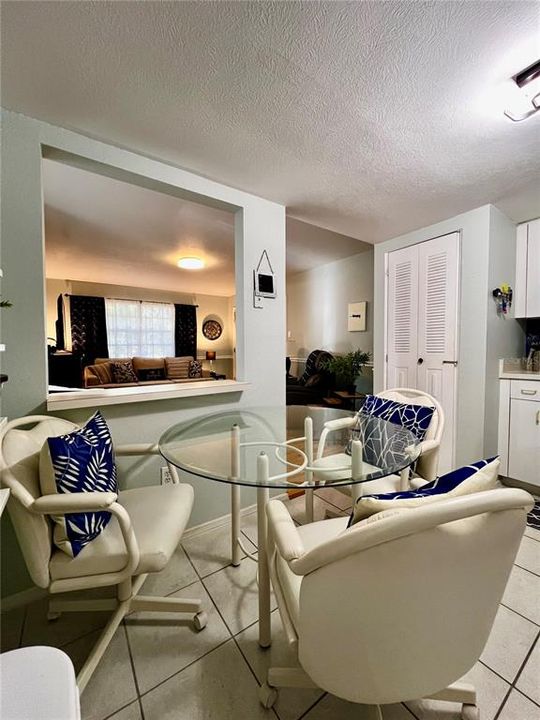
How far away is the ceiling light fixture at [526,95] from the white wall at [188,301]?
646cm

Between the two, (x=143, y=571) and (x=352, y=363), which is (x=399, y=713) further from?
(x=352, y=363)

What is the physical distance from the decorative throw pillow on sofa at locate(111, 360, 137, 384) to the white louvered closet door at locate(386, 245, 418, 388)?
14.4ft

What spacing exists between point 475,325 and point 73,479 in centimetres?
277

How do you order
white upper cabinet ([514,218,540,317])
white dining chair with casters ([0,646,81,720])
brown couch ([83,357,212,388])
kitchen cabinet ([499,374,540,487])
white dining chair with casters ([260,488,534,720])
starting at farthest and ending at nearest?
brown couch ([83,357,212,388])
white upper cabinet ([514,218,540,317])
kitchen cabinet ([499,374,540,487])
white dining chair with casters ([260,488,534,720])
white dining chair with casters ([0,646,81,720])

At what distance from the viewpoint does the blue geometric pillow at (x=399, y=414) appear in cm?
161

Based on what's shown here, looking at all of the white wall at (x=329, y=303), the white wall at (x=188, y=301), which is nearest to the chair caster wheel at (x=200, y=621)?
the white wall at (x=329, y=303)

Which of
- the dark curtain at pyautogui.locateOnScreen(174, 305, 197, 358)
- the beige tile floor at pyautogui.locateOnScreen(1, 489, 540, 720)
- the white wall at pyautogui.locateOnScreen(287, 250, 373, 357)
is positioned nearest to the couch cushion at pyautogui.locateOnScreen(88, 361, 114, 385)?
the dark curtain at pyautogui.locateOnScreen(174, 305, 197, 358)

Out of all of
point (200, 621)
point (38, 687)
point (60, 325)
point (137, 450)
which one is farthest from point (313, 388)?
point (60, 325)

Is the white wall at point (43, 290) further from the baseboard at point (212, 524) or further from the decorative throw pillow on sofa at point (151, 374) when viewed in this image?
the decorative throw pillow on sofa at point (151, 374)

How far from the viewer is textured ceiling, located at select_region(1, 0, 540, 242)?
968mm

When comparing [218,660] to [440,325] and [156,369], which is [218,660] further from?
[156,369]

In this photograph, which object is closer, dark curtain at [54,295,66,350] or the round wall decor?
dark curtain at [54,295,66,350]

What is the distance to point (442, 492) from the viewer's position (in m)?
0.69

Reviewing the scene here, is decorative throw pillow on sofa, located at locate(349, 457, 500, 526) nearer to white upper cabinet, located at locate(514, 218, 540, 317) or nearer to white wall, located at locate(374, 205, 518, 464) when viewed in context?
white wall, located at locate(374, 205, 518, 464)
